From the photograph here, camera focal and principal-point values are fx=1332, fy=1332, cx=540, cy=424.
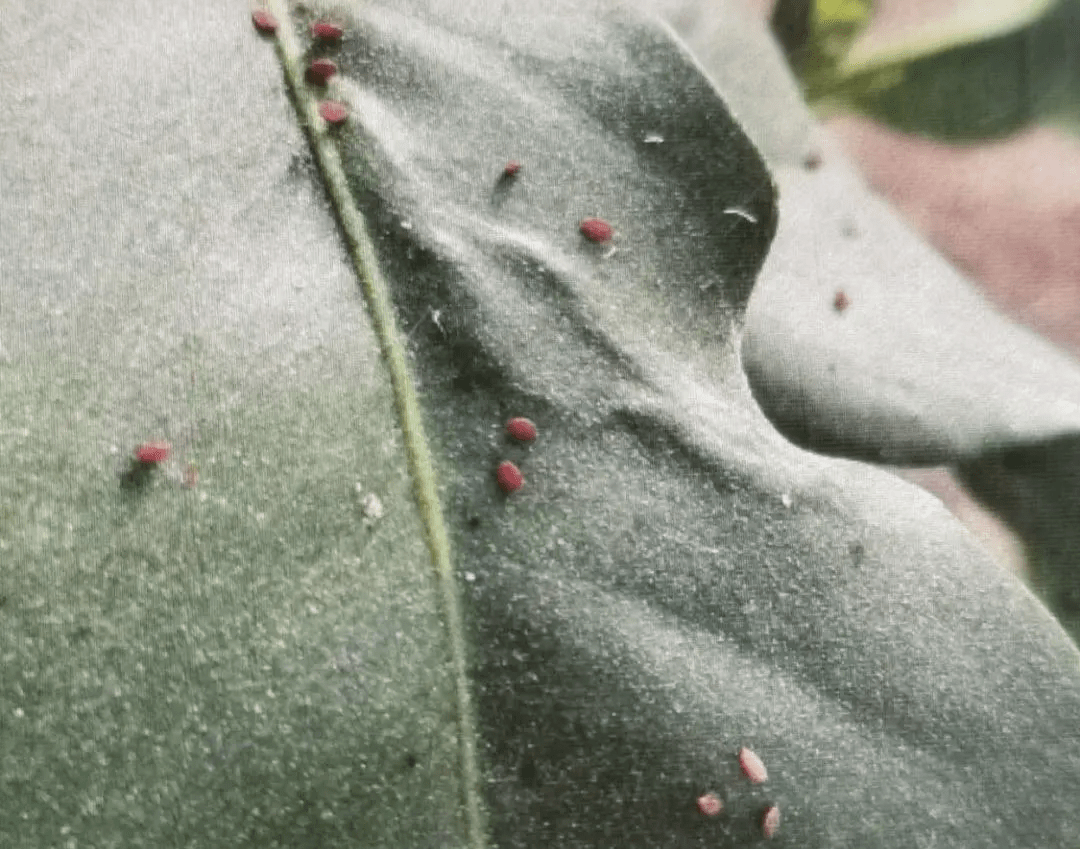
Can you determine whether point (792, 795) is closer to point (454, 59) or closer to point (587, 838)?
point (587, 838)

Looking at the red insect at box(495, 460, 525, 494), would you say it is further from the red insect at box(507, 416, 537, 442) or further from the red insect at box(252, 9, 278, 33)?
the red insect at box(252, 9, 278, 33)

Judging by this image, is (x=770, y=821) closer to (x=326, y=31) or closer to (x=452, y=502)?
(x=452, y=502)

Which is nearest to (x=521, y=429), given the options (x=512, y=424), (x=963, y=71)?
(x=512, y=424)

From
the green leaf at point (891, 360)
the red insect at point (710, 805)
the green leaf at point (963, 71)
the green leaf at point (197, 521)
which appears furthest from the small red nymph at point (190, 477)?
the green leaf at point (963, 71)

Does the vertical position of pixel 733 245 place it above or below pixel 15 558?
above

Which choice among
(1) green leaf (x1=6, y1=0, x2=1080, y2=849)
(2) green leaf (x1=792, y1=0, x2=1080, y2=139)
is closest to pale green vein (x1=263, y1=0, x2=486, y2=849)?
(1) green leaf (x1=6, y1=0, x2=1080, y2=849)

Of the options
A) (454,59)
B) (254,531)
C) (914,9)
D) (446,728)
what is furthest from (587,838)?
(914,9)
